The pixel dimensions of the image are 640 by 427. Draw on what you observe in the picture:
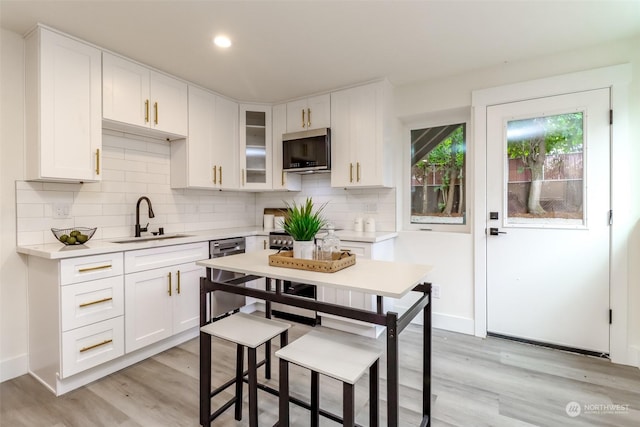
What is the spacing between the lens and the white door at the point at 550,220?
241 centimetres

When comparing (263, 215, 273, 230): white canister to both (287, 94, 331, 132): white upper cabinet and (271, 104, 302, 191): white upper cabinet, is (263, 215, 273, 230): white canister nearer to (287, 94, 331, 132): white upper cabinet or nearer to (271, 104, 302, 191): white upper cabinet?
(271, 104, 302, 191): white upper cabinet

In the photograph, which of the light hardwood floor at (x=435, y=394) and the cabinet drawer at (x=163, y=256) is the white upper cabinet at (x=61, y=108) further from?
the light hardwood floor at (x=435, y=394)

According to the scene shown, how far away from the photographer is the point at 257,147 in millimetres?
3682

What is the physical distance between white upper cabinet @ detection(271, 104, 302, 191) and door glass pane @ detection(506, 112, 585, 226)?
2.29 m

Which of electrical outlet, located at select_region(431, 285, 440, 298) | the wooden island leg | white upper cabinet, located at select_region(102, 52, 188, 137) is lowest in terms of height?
electrical outlet, located at select_region(431, 285, 440, 298)

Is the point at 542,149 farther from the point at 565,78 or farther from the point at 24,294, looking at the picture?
the point at 24,294

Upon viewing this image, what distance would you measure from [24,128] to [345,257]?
2.52 m

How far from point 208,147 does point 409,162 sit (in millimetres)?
2196

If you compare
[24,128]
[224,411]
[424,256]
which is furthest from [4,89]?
[424,256]

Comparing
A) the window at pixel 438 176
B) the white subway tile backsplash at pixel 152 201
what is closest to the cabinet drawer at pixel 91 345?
the white subway tile backsplash at pixel 152 201

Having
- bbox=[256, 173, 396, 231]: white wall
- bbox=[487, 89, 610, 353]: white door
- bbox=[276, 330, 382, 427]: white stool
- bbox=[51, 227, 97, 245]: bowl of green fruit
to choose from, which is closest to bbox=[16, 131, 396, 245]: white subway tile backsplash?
bbox=[256, 173, 396, 231]: white wall

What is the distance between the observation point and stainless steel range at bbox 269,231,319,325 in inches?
119

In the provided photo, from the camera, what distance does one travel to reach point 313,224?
173cm

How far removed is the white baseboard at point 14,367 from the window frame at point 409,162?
343 cm
